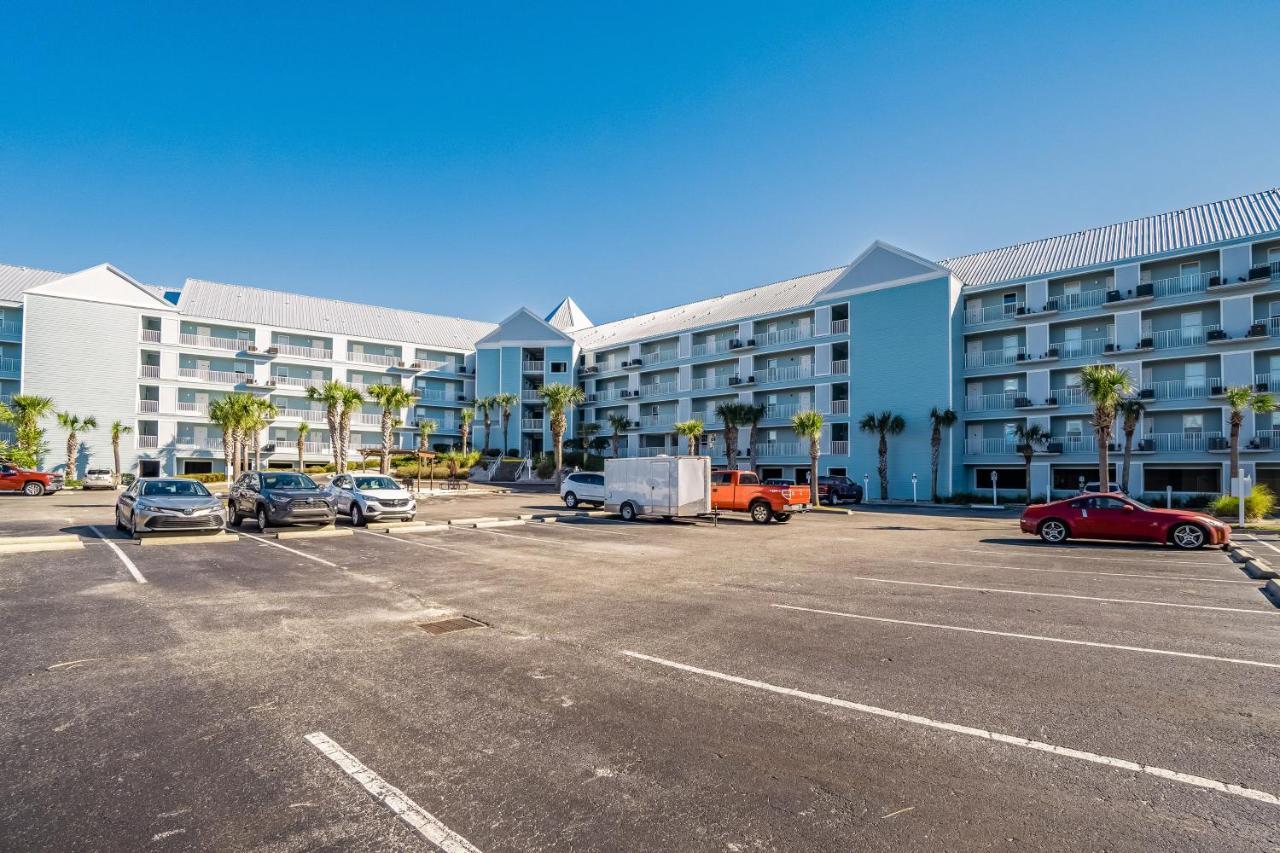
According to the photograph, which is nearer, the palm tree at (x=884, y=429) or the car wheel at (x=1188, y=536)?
the car wheel at (x=1188, y=536)

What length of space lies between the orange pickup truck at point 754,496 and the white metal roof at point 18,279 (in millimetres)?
54213

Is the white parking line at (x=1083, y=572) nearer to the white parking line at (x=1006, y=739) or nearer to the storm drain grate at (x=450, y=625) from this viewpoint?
the white parking line at (x=1006, y=739)

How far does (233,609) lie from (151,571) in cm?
419

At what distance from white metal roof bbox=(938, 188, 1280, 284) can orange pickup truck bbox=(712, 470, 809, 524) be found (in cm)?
2649

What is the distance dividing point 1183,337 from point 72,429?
238 ft

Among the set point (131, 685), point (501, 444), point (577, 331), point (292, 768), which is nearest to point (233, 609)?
point (131, 685)

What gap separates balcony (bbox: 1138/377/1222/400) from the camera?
1357 inches

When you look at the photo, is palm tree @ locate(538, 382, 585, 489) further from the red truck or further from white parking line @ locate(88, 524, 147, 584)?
white parking line @ locate(88, 524, 147, 584)

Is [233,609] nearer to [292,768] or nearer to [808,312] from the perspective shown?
[292,768]

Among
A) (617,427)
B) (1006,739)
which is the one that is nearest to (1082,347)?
(617,427)

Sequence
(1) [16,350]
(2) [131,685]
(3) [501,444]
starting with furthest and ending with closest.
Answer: (3) [501,444], (1) [16,350], (2) [131,685]

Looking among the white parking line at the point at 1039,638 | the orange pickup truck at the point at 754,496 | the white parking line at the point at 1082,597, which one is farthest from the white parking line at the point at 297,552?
the orange pickup truck at the point at 754,496

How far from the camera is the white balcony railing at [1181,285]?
34.8m

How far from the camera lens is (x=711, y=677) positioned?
19.5 feet
